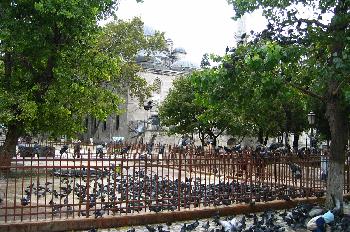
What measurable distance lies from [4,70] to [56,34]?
112 inches

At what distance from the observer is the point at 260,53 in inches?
341

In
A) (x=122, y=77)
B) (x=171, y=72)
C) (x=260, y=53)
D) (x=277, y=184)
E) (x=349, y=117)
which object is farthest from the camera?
(x=171, y=72)

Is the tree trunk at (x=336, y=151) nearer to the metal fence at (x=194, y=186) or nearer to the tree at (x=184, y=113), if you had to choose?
the metal fence at (x=194, y=186)

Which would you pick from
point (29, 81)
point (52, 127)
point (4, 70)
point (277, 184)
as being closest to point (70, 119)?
point (52, 127)

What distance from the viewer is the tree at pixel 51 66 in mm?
14633

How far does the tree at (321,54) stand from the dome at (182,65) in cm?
4826

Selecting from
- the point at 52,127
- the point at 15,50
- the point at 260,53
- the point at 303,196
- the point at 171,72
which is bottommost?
the point at 303,196

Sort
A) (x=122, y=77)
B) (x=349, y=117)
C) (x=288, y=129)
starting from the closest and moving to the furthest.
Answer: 1. (x=349, y=117)
2. (x=288, y=129)
3. (x=122, y=77)

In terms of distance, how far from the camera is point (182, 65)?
200 ft

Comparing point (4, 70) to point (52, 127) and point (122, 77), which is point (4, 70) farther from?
point (122, 77)

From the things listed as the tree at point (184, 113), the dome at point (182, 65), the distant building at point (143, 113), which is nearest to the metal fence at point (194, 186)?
the tree at point (184, 113)

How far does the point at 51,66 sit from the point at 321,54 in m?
9.59

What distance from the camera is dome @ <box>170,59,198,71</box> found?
59.3 m

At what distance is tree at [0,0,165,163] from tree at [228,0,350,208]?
6.46m
